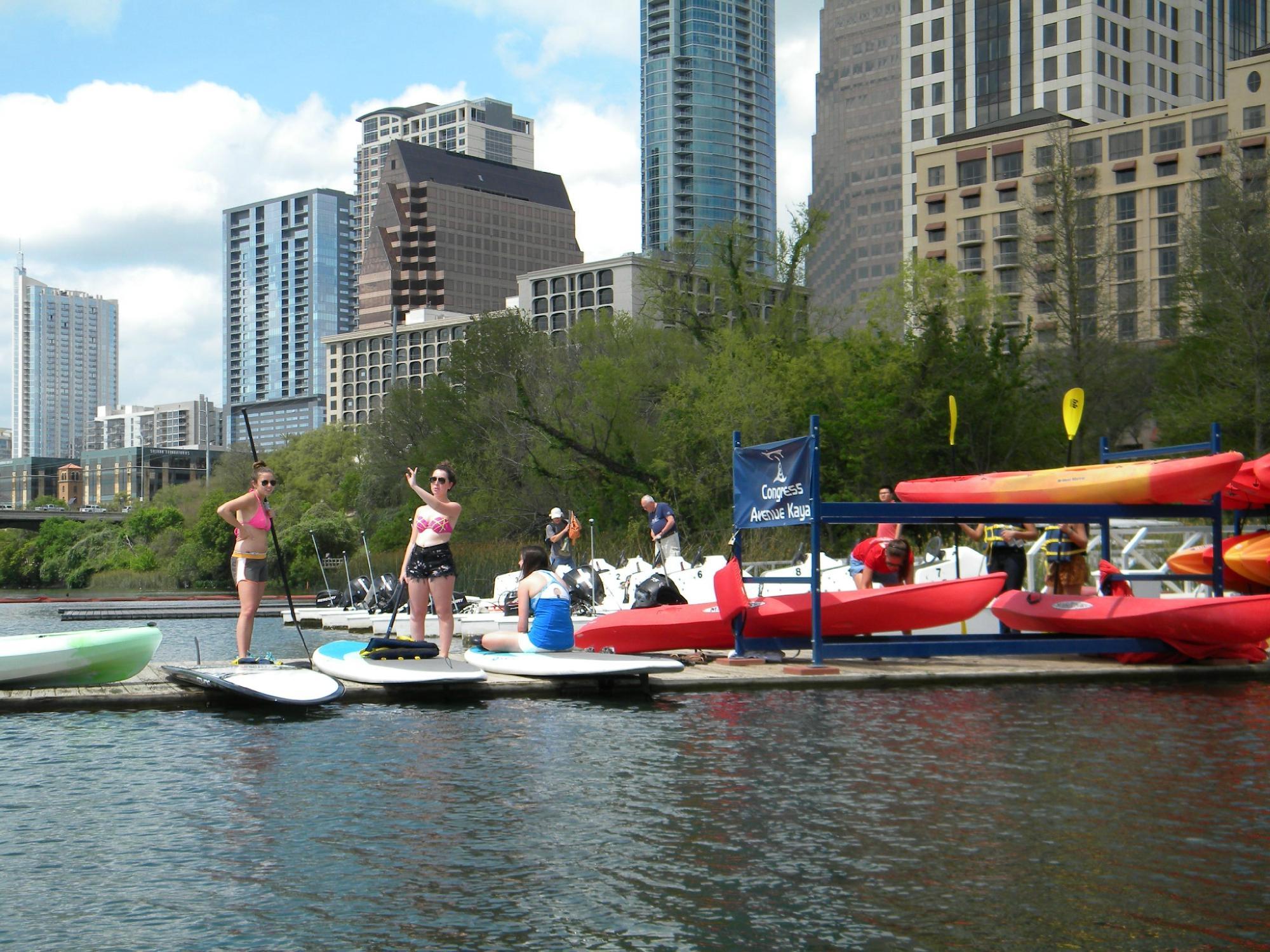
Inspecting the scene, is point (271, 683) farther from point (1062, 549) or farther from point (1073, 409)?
point (1073, 409)

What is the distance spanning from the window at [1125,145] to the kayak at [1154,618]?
83.2m

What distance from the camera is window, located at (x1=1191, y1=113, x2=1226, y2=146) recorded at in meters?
87.3

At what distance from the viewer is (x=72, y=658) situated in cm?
1238

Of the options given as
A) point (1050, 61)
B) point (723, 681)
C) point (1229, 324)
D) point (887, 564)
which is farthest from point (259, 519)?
point (1050, 61)

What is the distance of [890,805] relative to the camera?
26.7 ft

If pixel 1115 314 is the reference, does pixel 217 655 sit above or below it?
below

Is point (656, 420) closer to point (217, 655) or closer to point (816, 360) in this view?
point (816, 360)

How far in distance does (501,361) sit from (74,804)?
57.0m

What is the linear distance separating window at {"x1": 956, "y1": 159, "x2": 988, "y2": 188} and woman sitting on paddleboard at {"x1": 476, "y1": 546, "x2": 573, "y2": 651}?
91299mm

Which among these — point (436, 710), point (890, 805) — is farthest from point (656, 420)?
point (890, 805)

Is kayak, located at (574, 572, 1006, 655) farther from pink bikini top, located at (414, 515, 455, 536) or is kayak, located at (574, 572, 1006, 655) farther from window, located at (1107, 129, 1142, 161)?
window, located at (1107, 129, 1142, 161)

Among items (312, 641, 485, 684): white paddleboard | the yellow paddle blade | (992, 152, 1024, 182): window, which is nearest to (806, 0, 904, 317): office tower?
(992, 152, 1024, 182): window

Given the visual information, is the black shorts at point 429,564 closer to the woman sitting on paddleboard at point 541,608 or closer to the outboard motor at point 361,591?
the woman sitting on paddleboard at point 541,608

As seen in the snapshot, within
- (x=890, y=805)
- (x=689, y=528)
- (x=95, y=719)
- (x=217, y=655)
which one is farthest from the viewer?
(x=689, y=528)
